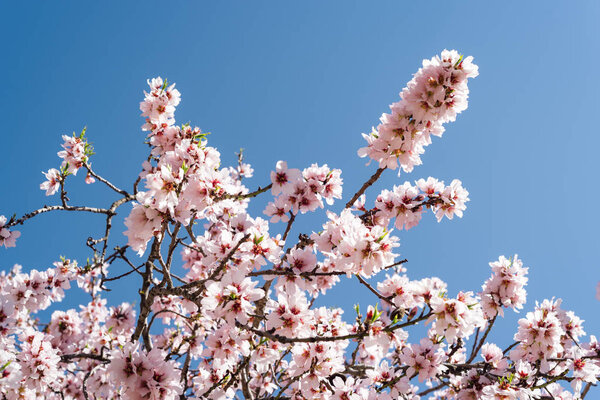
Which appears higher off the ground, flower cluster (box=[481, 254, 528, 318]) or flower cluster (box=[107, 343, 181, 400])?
flower cluster (box=[481, 254, 528, 318])

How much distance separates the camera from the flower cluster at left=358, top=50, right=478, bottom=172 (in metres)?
3.55

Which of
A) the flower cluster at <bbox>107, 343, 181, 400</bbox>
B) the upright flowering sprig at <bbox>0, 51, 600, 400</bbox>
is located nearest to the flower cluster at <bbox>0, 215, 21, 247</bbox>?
the upright flowering sprig at <bbox>0, 51, 600, 400</bbox>

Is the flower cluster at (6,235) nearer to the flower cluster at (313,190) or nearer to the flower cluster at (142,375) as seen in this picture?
the flower cluster at (142,375)

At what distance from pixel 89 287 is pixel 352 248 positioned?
9899 millimetres

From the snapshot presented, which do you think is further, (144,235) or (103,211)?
(103,211)

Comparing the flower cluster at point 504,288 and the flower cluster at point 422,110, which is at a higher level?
the flower cluster at point 422,110

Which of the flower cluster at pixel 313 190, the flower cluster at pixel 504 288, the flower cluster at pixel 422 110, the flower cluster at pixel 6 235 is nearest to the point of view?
the flower cluster at pixel 422 110

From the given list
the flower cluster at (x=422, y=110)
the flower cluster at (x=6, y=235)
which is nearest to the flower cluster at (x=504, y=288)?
the flower cluster at (x=422, y=110)

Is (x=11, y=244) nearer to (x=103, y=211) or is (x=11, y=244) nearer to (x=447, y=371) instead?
(x=103, y=211)

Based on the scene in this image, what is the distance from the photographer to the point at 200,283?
357 centimetres

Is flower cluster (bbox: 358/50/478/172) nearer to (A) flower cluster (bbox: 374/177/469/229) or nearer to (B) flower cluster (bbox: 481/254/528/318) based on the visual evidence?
(A) flower cluster (bbox: 374/177/469/229)

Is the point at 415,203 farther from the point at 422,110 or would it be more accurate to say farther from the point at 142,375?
the point at 142,375

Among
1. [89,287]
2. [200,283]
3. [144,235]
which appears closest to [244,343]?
[200,283]

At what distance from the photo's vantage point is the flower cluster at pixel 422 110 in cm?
355
